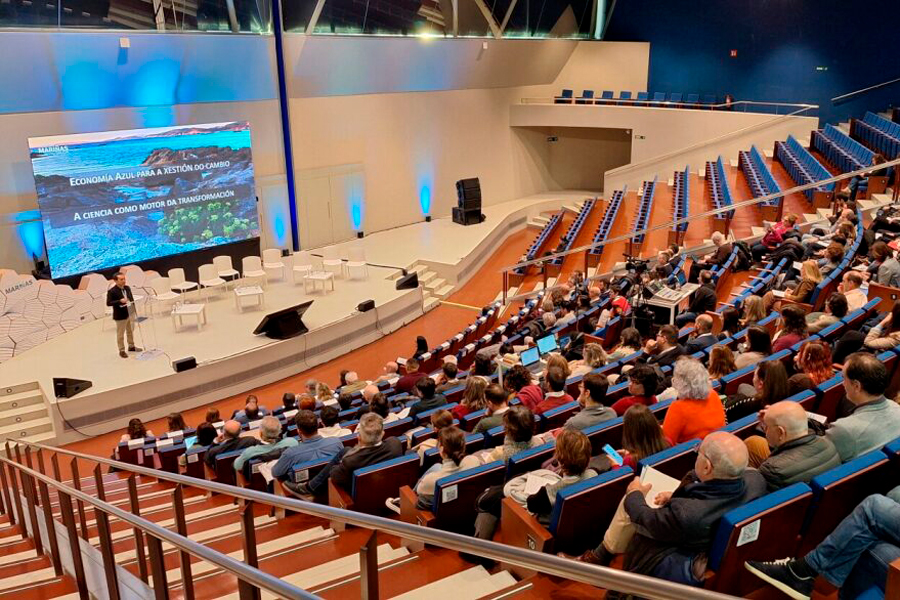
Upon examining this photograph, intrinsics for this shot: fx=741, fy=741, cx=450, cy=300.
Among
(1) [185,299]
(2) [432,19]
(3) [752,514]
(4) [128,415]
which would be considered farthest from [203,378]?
(2) [432,19]

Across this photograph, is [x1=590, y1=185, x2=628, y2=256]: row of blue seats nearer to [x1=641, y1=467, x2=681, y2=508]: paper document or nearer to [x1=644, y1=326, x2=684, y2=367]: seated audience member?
[x1=644, y1=326, x2=684, y2=367]: seated audience member

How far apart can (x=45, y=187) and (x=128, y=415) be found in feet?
13.4

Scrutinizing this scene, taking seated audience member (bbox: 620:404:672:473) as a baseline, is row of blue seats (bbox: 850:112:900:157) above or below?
above

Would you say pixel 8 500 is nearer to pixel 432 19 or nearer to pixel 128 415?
pixel 128 415

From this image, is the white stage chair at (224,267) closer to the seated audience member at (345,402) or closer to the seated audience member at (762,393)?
the seated audience member at (345,402)

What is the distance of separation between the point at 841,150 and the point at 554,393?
447 inches

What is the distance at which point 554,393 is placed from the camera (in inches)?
199

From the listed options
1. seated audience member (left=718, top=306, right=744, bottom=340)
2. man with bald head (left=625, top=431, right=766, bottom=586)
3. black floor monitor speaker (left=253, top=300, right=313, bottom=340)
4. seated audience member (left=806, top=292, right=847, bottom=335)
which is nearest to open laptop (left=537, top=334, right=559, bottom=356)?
seated audience member (left=718, top=306, right=744, bottom=340)

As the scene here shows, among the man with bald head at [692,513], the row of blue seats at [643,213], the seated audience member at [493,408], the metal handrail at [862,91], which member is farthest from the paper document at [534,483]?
the metal handrail at [862,91]

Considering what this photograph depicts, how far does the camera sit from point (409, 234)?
1744cm

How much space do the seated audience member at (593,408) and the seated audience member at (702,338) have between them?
182 centimetres

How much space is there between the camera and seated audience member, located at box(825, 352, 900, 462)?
121 inches

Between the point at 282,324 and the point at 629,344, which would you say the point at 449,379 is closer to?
the point at 629,344

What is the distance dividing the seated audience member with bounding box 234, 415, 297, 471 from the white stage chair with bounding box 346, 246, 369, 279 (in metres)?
8.28
